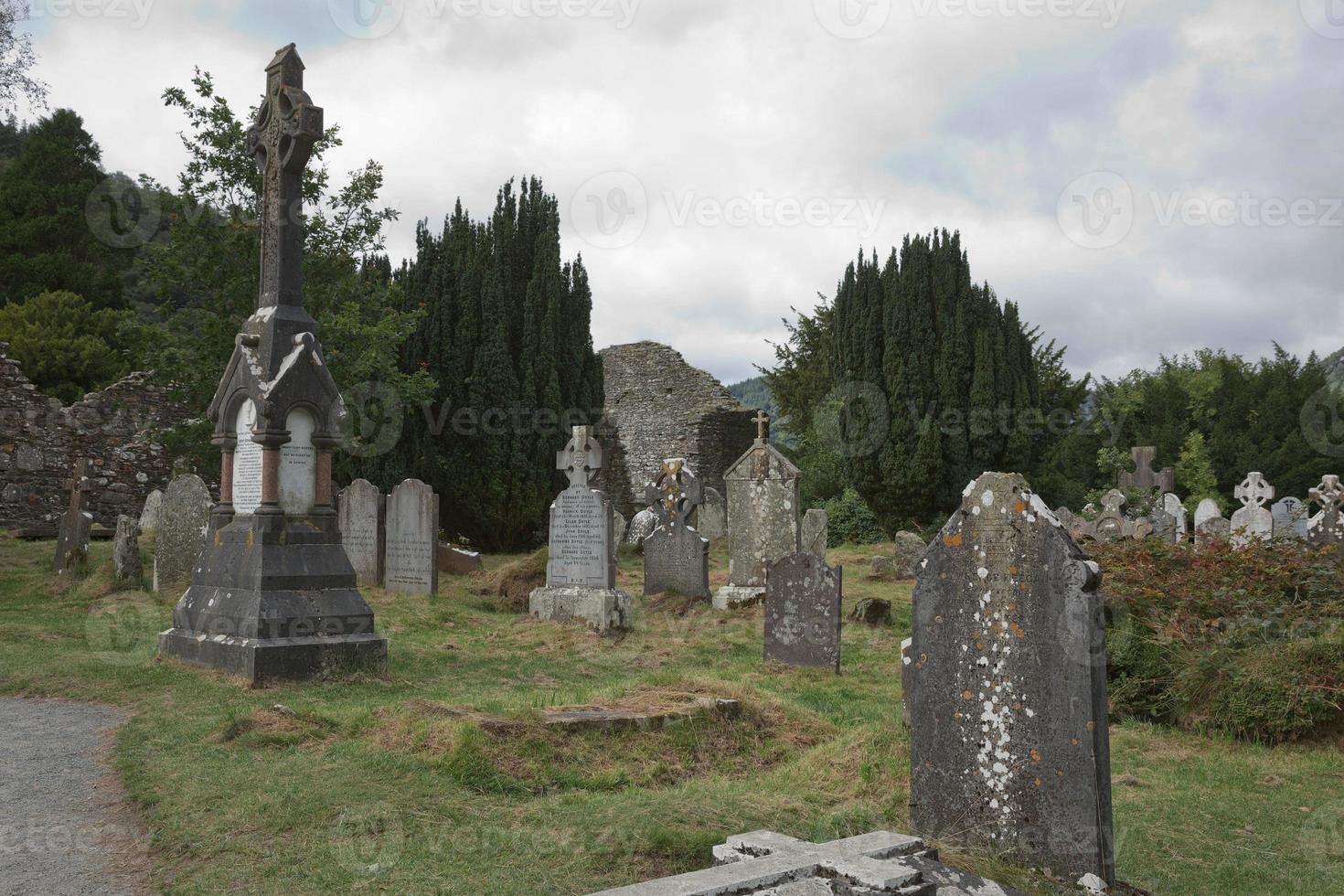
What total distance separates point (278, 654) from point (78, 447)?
581 inches

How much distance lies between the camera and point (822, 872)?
282 centimetres

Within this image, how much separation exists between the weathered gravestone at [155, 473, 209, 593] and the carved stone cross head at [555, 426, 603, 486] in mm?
4441

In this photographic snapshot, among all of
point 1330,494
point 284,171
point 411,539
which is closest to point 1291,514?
point 1330,494

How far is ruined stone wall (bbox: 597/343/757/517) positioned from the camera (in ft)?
91.1

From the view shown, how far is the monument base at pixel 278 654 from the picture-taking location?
710 cm

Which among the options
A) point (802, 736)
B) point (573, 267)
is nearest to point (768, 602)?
point (802, 736)

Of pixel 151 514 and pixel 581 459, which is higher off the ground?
pixel 581 459

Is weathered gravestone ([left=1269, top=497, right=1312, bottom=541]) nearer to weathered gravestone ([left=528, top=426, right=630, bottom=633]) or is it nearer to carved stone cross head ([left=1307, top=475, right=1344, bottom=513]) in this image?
carved stone cross head ([left=1307, top=475, right=1344, bottom=513])

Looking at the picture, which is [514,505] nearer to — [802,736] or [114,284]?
[802,736]

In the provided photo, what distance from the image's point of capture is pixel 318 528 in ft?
26.3

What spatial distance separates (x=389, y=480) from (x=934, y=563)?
49.5 feet

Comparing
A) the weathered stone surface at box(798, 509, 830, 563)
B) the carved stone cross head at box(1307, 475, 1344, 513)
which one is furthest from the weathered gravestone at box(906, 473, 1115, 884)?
the carved stone cross head at box(1307, 475, 1344, 513)

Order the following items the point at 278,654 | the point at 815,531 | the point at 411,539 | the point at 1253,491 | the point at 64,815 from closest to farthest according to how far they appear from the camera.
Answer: the point at 64,815
the point at 278,654
the point at 411,539
the point at 815,531
the point at 1253,491

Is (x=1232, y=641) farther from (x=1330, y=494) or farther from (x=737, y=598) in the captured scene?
(x=1330, y=494)
